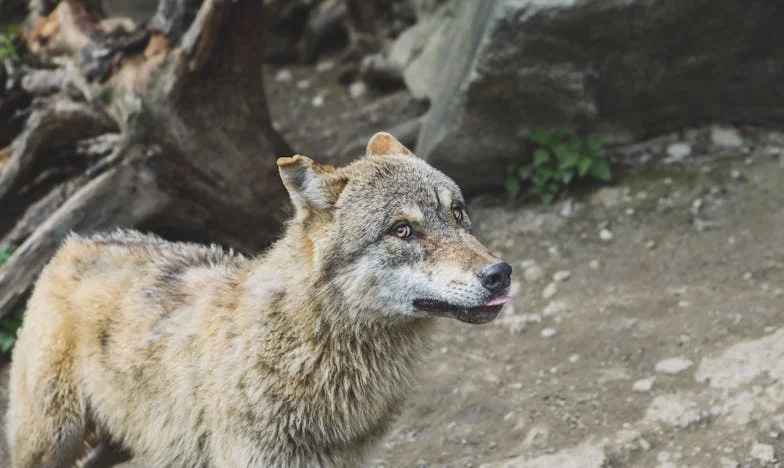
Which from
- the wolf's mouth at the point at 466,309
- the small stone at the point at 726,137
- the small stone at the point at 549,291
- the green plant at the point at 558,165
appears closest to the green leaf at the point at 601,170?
the green plant at the point at 558,165

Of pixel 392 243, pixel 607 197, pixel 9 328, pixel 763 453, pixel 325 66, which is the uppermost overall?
pixel 392 243

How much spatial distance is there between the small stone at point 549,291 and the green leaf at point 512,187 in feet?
3.51

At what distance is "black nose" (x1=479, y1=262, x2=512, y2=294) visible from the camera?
12.9 feet

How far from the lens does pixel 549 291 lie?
7.04 m

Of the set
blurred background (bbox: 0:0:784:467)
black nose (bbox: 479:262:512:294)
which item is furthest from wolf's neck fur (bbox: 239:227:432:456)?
blurred background (bbox: 0:0:784:467)

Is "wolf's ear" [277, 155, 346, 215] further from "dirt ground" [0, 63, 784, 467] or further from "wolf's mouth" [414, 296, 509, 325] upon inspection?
"dirt ground" [0, 63, 784, 467]

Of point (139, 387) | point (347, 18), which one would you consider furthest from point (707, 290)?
point (347, 18)

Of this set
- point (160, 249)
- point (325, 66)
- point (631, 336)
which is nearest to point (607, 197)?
point (631, 336)

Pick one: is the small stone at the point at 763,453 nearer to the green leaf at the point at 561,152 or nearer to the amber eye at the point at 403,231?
the amber eye at the point at 403,231

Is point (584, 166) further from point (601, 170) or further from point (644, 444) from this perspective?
point (644, 444)

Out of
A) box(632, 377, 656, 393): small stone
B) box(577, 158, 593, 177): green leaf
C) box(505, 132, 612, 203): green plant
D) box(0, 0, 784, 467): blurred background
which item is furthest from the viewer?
box(505, 132, 612, 203): green plant

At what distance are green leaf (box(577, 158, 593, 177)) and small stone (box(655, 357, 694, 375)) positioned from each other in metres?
2.08

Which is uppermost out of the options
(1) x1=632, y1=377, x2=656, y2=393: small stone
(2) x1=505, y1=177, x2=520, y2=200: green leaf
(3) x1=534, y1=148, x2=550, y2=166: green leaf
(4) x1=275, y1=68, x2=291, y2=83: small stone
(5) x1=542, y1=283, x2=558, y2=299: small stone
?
(4) x1=275, y1=68, x2=291, y2=83: small stone

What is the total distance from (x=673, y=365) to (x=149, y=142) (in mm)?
3811
